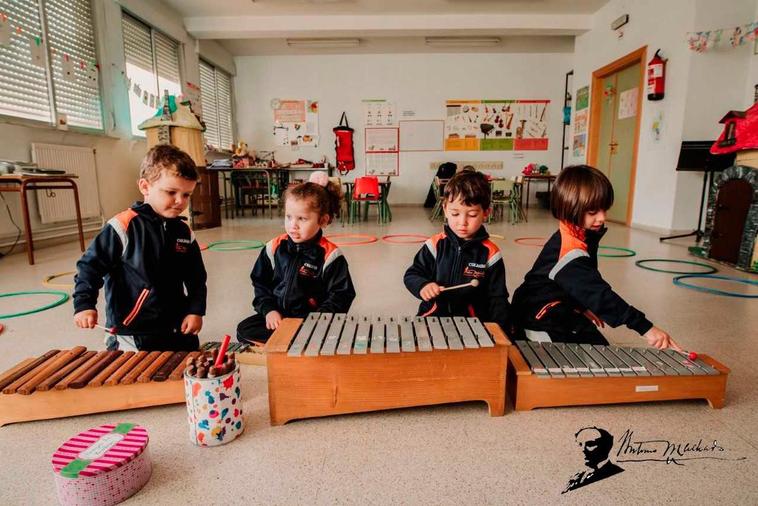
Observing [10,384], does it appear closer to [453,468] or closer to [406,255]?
[453,468]

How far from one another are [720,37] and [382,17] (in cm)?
482

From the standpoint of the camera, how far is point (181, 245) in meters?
1.78

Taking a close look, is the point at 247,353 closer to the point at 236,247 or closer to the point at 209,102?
the point at 236,247

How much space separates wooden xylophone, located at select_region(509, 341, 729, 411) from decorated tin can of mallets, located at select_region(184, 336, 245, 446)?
873 mm

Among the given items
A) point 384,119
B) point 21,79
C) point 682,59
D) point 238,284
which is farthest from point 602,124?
point 21,79

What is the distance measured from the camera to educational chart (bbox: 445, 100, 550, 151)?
957cm

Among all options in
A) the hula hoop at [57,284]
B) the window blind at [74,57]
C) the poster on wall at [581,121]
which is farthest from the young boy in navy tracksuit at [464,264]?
the poster on wall at [581,121]

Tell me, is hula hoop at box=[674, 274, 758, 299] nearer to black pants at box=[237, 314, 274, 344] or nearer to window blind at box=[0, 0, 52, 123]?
black pants at box=[237, 314, 274, 344]

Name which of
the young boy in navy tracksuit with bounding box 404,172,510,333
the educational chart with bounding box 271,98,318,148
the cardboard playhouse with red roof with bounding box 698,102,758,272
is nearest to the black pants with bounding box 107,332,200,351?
the young boy in navy tracksuit with bounding box 404,172,510,333

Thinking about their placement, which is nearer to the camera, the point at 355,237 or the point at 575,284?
the point at 575,284

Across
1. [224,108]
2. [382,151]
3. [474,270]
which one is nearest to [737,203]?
[474,270]

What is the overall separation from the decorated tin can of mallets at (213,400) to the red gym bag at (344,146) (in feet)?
28.8

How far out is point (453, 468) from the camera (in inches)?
45.1

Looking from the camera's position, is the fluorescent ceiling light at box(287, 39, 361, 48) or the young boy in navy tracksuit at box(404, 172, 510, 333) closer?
the young boy in navy tracksuit at box(404, 172, 510, 333)
